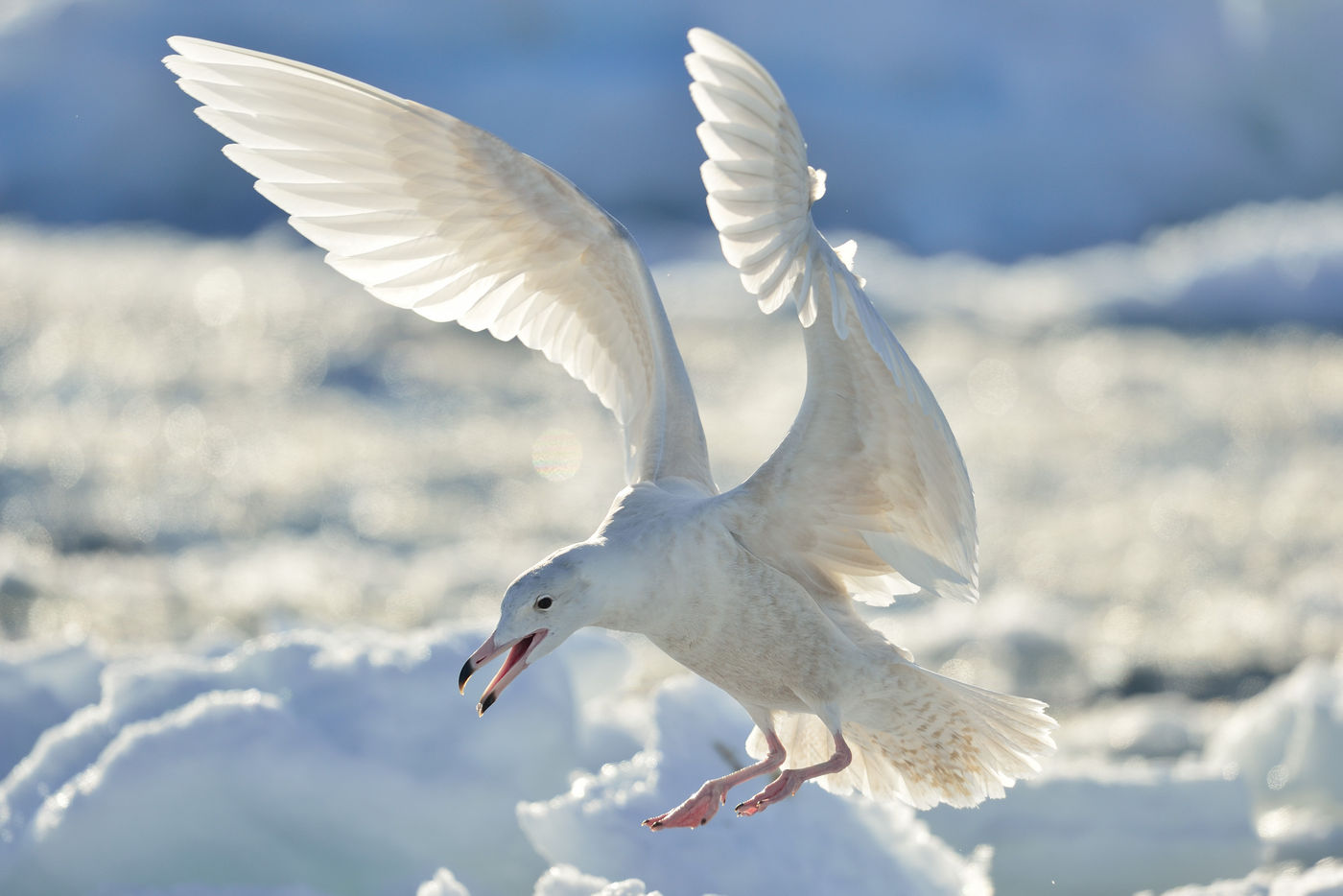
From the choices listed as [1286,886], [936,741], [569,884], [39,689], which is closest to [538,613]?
[569,884]

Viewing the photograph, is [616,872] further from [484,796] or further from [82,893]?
[82,893]

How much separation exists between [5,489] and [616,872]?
648 centimetres

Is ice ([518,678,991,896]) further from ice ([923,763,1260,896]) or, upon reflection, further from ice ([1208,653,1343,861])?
ice ([1208,653,1343,861])

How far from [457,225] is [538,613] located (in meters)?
1.16

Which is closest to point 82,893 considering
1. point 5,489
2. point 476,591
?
point 476,591

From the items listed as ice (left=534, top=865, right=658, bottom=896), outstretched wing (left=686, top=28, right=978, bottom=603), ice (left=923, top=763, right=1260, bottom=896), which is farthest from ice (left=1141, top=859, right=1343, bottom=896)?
ice (left=534, top=865, right=658, bottom=896)

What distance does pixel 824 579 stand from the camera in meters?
3.32

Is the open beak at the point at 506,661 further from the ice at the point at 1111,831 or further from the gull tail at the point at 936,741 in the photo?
the ice at the point at 1111,831

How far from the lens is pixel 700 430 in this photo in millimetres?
3605

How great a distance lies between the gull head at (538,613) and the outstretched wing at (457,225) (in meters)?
0.71

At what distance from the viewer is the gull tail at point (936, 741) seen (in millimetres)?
3223

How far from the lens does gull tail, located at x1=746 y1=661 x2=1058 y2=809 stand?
3.22 m

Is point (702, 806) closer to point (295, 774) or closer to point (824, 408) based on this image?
point (824, 408)

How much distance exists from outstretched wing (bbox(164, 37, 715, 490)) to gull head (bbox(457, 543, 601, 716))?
0.71 m
